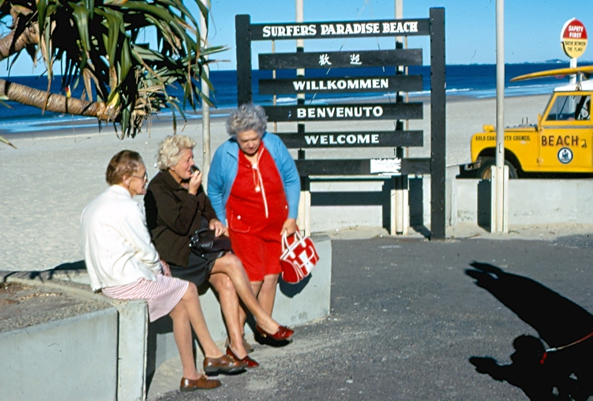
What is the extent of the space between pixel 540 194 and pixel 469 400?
20.5 feet

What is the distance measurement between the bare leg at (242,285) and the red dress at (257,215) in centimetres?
27

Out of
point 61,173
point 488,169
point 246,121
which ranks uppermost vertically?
point 246,121

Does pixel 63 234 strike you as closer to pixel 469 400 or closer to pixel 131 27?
pixel 131 27

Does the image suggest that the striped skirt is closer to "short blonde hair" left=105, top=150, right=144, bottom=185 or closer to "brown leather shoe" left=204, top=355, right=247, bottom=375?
"brown leather shoe" left=204, top=355, right=247, bottom=375

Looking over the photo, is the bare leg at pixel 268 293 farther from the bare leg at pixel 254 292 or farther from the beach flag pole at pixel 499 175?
the beach flag pole at pixel 499 175

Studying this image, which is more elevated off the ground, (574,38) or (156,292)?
(574,38)

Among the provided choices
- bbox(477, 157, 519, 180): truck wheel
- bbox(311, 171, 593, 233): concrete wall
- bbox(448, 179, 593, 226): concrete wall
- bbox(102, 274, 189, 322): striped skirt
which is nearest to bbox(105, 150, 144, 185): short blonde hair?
bbox(102, 274, 189, 322): striped skirt

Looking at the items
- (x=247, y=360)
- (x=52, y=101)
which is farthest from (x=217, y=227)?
(x=52, y=101)

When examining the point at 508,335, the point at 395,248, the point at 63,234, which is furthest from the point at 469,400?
the point at 63,234

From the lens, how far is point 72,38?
4543mm

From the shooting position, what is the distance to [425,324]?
5.85 meters

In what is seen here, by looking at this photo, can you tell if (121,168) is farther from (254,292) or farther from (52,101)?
(254,292)

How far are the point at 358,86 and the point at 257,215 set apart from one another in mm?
4274

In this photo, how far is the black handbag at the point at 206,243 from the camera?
504 centimetres
